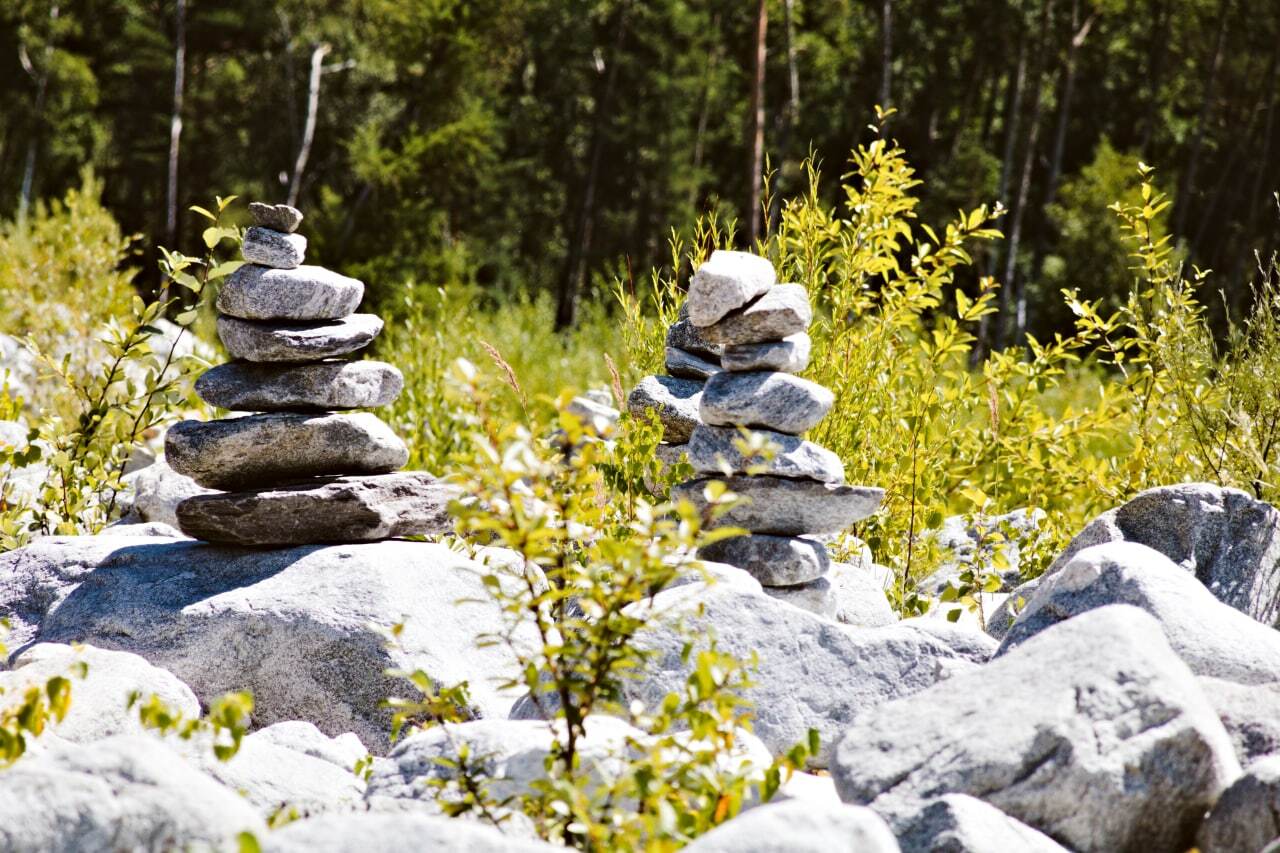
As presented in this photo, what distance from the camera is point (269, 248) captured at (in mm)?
5148

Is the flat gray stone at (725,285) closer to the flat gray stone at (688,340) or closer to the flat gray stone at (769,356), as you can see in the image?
the flat gray stone at (769,356)

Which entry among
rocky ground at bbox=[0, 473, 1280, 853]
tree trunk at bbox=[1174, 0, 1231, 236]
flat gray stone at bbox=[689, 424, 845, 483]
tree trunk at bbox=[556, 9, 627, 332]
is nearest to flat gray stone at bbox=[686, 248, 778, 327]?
flat gray stone at bbox=[689, 424, 845, 483]

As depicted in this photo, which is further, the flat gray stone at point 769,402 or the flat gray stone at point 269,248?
the flat gray stone at point 269,248

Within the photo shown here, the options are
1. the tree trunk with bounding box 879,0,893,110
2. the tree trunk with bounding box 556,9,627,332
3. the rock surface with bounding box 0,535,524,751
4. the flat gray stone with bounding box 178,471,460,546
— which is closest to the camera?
the rock surface with bounding box 0,535,524,751

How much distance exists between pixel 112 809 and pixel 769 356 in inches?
116

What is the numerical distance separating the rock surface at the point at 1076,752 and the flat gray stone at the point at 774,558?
1534mm

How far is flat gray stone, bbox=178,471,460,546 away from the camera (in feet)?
16.7

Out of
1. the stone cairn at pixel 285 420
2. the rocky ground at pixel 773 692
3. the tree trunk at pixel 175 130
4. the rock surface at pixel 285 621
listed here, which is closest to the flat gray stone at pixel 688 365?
the rocky ground at pixel 773 692

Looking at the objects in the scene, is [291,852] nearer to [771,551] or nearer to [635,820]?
[635,820]

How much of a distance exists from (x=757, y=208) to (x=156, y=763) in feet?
58.6

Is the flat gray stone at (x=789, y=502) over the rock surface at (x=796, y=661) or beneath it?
over

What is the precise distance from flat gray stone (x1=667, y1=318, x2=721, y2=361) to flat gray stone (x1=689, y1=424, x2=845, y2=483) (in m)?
0.95

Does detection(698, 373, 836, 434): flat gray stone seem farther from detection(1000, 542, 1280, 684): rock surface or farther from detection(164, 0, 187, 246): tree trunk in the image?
detection(164, 0, 187, 246): tree trunk

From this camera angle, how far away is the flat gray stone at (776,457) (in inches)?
189
